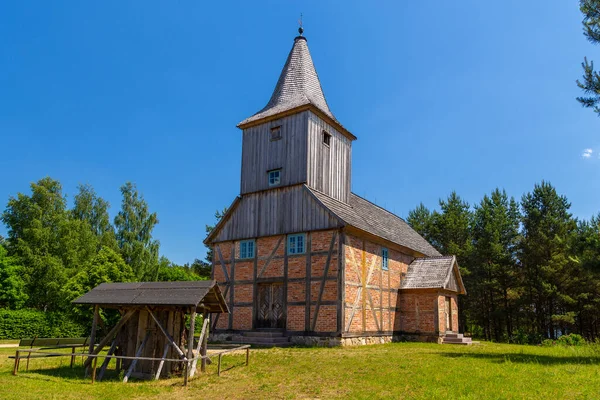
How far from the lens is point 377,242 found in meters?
24.2

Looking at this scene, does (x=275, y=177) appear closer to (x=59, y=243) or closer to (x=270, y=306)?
(x=270, y=306)

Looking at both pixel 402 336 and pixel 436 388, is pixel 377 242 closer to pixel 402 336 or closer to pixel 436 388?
pixel 402 336

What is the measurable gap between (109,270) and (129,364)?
37.6ft

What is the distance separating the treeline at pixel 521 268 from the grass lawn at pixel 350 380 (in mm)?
23710

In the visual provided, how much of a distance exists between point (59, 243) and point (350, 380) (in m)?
35.3

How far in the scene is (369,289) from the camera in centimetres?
2302

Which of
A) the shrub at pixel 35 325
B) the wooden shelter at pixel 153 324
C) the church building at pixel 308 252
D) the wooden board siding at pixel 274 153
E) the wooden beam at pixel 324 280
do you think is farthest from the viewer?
the shrub at pixel 35 325

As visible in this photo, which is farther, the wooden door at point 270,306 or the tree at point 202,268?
the tree at point 202,268

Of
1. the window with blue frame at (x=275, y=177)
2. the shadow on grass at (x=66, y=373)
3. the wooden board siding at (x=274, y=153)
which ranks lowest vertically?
the shadow on grass at (x=66, y=373)

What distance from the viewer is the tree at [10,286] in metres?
35.8

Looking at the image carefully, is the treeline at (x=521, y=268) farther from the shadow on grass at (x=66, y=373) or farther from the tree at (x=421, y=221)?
the shadow on grass at (x=66, y=373)

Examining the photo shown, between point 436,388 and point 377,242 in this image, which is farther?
point 377,242

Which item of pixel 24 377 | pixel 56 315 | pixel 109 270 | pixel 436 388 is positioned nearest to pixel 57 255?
pixel 56 315

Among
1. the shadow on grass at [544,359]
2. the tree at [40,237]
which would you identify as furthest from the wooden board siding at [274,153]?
the tree at [40,237]
